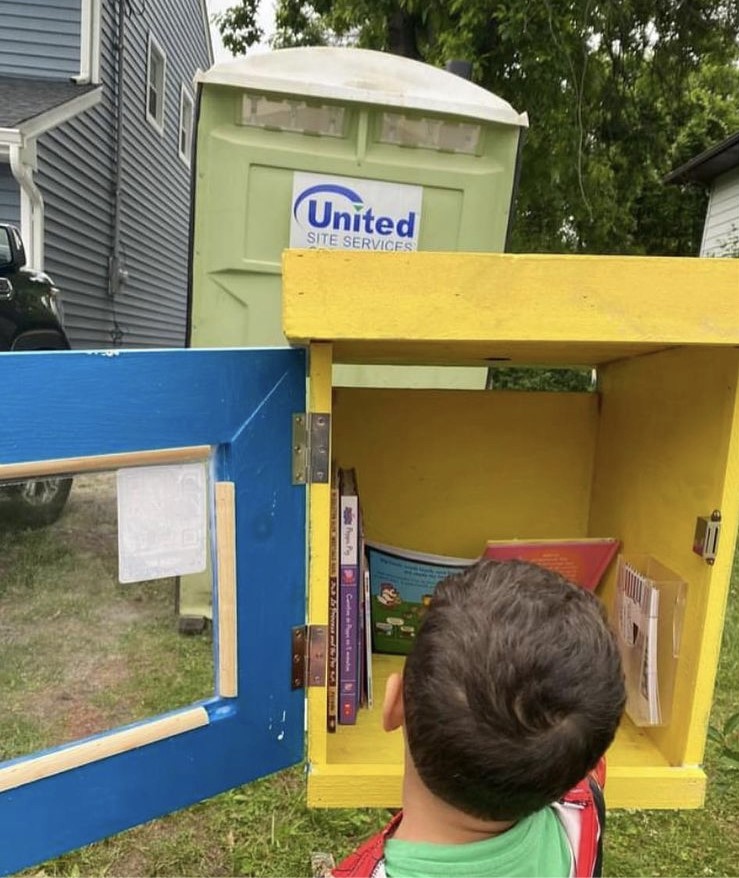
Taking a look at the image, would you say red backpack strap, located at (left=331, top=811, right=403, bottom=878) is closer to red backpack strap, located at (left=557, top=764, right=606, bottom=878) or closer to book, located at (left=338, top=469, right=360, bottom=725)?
red backpack strap, located at (left=557, top=764, right=606, bottom=878)

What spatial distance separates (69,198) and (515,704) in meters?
8.25

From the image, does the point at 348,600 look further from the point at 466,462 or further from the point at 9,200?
the point at 9,200

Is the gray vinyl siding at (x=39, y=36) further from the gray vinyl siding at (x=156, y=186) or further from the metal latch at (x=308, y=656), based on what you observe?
the metal latch at (x=308, y=656)

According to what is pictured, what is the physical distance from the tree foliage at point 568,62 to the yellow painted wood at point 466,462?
4705mm

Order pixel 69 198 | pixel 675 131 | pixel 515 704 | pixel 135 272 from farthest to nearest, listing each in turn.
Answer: pixel 675 131
pixel 135 272
pixel 69 198
pixel 515 704

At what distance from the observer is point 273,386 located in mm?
1207

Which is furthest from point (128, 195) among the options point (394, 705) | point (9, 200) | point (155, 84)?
point (394, 705)

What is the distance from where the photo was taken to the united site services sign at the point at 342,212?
271 cm

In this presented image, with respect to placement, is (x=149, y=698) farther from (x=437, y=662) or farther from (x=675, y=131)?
(x=675, y=131)

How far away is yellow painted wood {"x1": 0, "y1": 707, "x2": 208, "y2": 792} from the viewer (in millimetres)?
1089

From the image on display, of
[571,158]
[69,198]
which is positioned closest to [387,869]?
[571,158]

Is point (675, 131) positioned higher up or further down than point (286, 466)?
higher up

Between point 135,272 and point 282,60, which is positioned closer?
point 282,60

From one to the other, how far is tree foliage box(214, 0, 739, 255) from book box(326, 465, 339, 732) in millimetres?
5404
